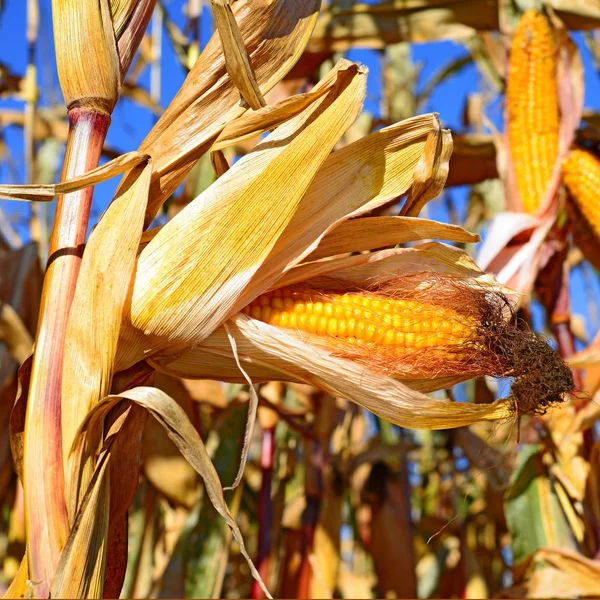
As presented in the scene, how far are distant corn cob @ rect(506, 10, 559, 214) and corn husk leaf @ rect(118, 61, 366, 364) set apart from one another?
56.4 inches

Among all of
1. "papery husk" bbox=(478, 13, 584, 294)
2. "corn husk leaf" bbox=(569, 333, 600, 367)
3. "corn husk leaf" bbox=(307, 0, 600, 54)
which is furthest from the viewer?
"corn husk leaf" bbox=(307, 0, 600, 54)

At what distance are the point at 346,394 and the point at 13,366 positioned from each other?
63.8 inches

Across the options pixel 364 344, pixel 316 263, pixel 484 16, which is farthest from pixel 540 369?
pixel 484 16

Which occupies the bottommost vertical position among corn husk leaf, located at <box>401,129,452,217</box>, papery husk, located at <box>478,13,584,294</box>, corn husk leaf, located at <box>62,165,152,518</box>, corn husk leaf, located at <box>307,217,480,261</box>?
corn husk leaf, located at <box>62,165,152,518</box>

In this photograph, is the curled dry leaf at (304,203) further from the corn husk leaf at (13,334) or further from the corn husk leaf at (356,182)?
the corn husk leaf at (13,334)

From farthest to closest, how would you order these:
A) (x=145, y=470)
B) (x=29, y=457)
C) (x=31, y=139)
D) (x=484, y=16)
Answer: (x=31, y=139) → (x=484, y=16) → (x=145, y=470) → (x=29, y=457)

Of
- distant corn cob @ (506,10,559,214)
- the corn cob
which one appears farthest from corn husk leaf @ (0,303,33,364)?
the corn cob

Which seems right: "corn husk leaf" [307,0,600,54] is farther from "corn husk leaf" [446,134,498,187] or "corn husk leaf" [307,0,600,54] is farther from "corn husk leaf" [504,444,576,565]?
"corn husk leaf" [504,444,576,565]

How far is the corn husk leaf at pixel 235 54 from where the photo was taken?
1015 mm

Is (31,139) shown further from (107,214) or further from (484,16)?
(107,214)

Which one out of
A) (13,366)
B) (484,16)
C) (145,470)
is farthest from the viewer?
(484,16)

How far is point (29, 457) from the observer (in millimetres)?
852

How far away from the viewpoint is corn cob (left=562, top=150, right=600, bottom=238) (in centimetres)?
218

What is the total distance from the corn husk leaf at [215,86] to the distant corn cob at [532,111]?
1337 mm
